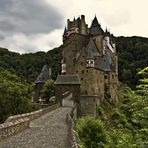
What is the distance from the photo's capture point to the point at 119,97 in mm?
71812

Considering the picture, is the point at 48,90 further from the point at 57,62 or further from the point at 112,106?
the point at 57,62

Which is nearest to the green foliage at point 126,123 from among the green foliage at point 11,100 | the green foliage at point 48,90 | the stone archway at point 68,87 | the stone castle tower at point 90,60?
the stone castle tower at point 90,60

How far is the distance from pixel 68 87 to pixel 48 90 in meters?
11.3

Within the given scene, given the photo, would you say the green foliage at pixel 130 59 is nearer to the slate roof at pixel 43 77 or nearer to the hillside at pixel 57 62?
the hillside at pixel 57 62

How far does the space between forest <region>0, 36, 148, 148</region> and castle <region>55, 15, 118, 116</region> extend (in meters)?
4.01

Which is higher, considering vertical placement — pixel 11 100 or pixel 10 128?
pixel 11 100

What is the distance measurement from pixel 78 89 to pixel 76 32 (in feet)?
57.2

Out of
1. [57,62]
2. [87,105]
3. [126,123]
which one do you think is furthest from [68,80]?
[57,62]

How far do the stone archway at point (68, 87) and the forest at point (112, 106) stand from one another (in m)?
4.83

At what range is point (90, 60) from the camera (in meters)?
63.1

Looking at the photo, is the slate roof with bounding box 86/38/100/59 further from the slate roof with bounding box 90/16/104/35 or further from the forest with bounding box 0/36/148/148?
the forest with bounding box 0/36/148/148

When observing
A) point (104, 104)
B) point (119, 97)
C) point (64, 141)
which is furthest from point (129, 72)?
point (64, 141)

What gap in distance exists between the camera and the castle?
62.8m

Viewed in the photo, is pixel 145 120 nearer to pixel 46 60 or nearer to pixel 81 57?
pixel 81 57
